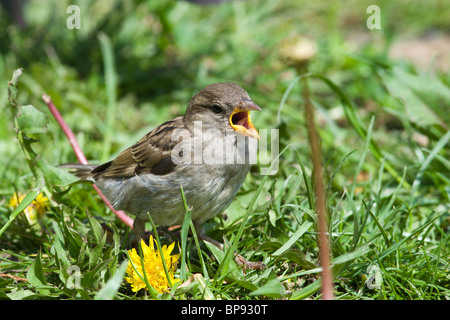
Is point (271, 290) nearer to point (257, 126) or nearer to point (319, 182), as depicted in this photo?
point (319, 182)

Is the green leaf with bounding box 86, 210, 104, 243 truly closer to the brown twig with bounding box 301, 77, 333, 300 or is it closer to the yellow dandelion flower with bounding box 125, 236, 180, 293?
the yellow dandelion flower with bounding box 125, 236, 180, 293

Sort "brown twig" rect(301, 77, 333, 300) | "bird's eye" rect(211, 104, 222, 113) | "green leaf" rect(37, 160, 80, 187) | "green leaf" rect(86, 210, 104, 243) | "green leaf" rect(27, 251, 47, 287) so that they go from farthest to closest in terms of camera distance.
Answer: "green leaf" rect(37, 160, 80, 187)
"bird's eye" rect(211, 104, 222, 113)
"green leaf" rect(86, 210, 104, 243)
"green leaf" rect(27, 251, 47, 287)
"brown twig" rect(301, 77, 333, 300)

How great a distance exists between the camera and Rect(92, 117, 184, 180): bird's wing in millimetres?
2809

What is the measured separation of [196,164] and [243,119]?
0.41 metres

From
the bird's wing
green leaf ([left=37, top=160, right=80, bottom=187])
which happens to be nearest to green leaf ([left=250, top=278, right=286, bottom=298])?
the bird's wing

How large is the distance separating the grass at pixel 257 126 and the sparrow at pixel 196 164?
0.17 meters

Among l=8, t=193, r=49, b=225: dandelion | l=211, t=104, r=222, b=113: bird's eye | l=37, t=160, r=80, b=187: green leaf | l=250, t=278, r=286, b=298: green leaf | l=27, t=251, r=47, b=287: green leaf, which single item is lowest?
l=250, t=278, r=286, b=298: green leaf

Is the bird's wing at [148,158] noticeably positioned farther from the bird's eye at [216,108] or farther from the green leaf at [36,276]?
the green leaf at [36,276]

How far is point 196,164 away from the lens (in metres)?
2.63

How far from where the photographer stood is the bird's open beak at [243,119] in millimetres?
2643

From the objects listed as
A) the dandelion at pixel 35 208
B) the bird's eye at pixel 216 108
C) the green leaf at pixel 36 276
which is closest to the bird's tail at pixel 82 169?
the dandelion at pixel 35 208
